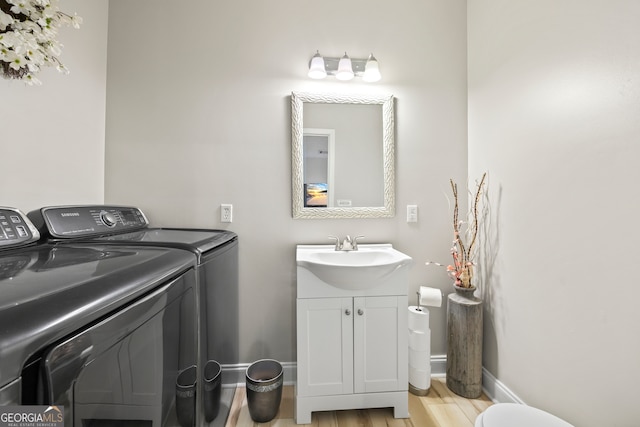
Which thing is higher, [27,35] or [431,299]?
[27,35]

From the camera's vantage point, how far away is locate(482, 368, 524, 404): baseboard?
153 cm

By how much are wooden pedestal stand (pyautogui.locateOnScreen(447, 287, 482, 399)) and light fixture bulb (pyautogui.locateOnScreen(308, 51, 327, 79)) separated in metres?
1.64

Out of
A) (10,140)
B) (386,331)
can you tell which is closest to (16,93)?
(10,140)

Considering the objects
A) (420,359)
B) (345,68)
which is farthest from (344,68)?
(420,359)

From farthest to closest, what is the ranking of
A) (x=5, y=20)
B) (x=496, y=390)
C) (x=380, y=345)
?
(x=496, y=390), (x=380, y=345), (x=5, y=20)

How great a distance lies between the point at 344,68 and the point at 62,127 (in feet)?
5.29

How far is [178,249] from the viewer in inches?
40.7

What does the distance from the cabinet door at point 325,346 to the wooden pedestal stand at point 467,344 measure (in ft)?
2.28

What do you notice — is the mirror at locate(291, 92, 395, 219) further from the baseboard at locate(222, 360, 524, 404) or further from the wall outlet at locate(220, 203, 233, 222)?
the baseboard at locate(222, 360, 524, 404)

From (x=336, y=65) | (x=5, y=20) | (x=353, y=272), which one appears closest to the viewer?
(x=5, y=20)

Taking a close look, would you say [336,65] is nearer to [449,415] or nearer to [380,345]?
[380,345]

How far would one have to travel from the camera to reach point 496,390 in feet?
5.35

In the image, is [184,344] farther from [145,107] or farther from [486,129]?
[486,129]

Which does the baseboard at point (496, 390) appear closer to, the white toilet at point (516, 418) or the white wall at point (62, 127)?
the white toilet at point (516, 418)
